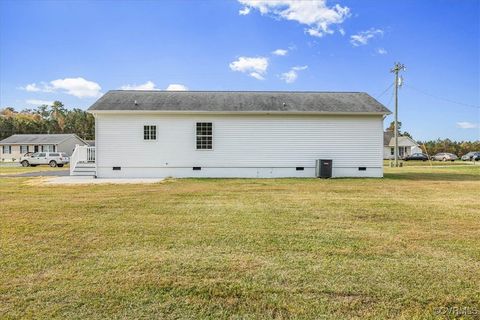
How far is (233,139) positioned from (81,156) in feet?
28.0

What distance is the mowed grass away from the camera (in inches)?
101

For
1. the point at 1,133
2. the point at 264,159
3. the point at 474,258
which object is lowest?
the point at 474,258

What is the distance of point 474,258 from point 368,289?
198cm

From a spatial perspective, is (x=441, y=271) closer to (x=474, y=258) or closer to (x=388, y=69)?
(x=474, y=258)

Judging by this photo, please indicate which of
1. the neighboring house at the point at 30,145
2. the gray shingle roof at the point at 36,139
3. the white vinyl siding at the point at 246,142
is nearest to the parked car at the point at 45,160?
the neighboring house at the point at 30,145

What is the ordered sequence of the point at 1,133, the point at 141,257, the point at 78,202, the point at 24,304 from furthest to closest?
the point at 1,133 < the point at 78,202 < the point at 141,257 < the point at 24,304

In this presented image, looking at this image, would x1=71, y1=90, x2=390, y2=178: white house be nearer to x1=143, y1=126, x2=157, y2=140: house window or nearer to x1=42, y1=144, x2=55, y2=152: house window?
x1=143, y1=126, x2=157, y2=140: house window

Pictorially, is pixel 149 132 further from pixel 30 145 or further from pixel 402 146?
pixel 402 146

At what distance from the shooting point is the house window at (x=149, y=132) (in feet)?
47.9

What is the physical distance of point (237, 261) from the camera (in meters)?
3.62

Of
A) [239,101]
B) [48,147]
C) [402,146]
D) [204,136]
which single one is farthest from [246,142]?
[402,146]

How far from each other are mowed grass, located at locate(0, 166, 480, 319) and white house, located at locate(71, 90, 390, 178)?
771 cm

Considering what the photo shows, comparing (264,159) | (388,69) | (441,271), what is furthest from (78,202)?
(388,69)

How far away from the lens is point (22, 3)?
13.7m
